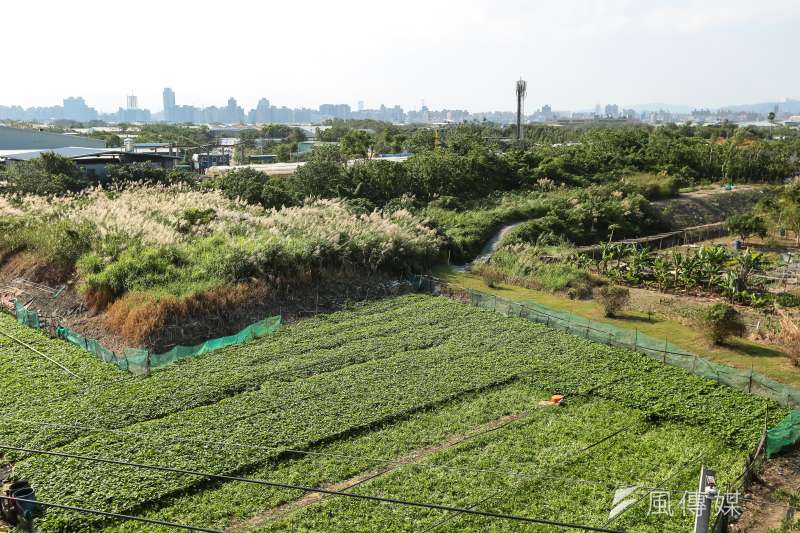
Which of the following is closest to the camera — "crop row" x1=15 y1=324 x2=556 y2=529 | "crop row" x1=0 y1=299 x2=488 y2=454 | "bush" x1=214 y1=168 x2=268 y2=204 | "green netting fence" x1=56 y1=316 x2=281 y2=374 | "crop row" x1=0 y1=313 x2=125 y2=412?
"crop row" x1=15 y1=324 x2=556 y2=529

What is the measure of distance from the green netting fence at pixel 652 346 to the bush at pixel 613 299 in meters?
1.17

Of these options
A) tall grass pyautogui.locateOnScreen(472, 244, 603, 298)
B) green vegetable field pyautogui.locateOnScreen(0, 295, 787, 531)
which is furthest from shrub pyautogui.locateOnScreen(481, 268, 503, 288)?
green vegetable field pyautogui.locateOnScreen(0, 295, 787, 531)

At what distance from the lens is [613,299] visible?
67.0ft

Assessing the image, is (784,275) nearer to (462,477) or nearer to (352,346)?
(352,346)

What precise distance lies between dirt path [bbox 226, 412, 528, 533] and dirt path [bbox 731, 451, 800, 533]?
14.2 ft

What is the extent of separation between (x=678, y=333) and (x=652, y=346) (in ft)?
9.88

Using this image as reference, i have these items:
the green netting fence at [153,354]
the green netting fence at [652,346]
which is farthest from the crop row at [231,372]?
the green netting fence at [652,346]

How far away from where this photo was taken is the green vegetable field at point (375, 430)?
10.1m

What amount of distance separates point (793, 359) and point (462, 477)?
426 inches

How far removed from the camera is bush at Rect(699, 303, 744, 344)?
1761 cm

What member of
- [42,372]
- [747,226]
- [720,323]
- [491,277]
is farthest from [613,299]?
[747,226]

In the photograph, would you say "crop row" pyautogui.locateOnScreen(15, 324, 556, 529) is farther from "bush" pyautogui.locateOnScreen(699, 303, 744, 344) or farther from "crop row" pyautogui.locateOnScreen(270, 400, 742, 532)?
"bush" pyautogui.locateOnScreen(699, 303, 744, 344)

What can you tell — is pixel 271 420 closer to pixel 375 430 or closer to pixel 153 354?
pixel 375 430

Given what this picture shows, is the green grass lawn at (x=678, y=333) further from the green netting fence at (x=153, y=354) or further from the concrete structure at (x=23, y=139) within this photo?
the concrete structure at (x=23, y=139)
